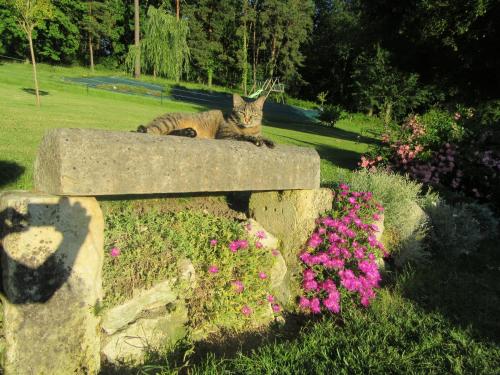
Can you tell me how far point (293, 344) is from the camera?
8.86ft

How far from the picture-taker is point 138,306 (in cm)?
245

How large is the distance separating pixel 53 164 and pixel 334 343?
2.41 m

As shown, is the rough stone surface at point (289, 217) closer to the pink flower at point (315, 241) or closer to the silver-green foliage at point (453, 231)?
the pink flower at point (315, 241)

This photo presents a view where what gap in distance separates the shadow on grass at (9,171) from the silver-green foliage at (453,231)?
599 centimetres

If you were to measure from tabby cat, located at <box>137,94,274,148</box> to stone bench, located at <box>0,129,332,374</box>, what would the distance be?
79cm

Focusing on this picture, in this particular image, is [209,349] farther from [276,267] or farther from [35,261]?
[35,261]

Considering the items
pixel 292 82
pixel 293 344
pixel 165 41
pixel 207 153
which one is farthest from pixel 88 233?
pixel 292 82

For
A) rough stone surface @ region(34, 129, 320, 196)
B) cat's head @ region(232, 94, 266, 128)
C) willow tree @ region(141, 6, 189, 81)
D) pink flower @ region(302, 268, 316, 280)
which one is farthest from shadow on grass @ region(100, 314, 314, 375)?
willow tree @ region(141, 6, 189, 81)

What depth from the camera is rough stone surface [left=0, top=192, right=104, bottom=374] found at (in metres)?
1.99

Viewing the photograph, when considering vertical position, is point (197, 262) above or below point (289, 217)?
below

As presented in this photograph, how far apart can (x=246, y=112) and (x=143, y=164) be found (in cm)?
184

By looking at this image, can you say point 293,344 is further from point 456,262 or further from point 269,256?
point 456,262

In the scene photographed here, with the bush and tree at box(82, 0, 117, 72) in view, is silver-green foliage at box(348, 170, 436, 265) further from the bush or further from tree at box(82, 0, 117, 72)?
tree at box(82, 0, 117, 72)

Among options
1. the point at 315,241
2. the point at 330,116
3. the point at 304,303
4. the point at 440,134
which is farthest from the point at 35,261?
the point at 330,116
